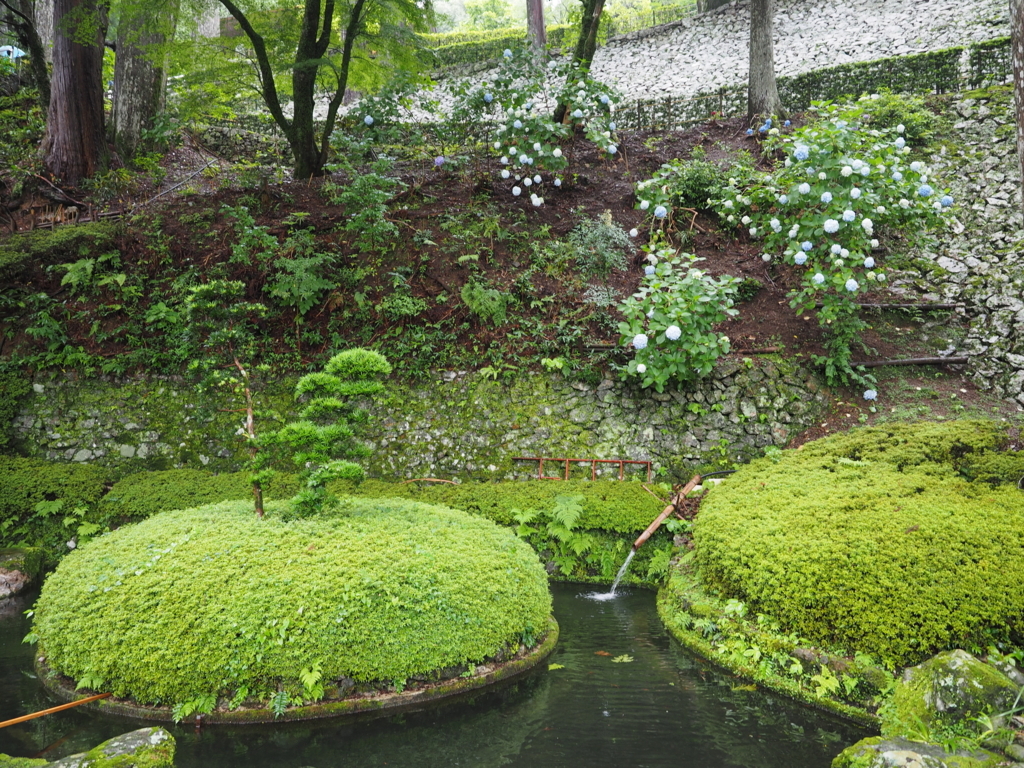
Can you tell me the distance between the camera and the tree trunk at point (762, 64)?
12.1 metres

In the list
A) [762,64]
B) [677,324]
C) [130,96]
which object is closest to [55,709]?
[677,324]

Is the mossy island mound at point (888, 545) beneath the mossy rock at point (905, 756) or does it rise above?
above

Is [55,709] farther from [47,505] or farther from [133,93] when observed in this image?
[133,93]

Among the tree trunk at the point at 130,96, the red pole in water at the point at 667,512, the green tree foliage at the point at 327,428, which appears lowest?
the red pole in water at the point at 667,512

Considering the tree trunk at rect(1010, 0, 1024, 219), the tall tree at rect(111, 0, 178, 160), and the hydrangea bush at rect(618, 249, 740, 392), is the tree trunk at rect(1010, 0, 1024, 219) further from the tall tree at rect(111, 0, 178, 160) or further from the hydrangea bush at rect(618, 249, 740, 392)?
the tall tree at rect(111, 0, 178, 160)

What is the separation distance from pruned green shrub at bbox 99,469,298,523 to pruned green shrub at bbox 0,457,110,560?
0.22 metres

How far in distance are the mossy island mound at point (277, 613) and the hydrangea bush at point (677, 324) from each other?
129 inches

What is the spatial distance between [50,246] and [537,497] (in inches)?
300

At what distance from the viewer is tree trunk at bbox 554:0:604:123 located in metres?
11.7

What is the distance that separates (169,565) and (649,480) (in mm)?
4800

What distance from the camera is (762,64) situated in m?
12.1

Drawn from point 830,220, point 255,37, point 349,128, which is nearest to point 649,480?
point 830,220

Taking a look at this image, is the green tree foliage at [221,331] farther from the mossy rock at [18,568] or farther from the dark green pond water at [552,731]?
the dark green pond water at [552,731]

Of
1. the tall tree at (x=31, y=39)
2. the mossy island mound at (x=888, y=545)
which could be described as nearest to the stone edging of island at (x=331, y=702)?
the mossy island mound at (x=888, y=545)
